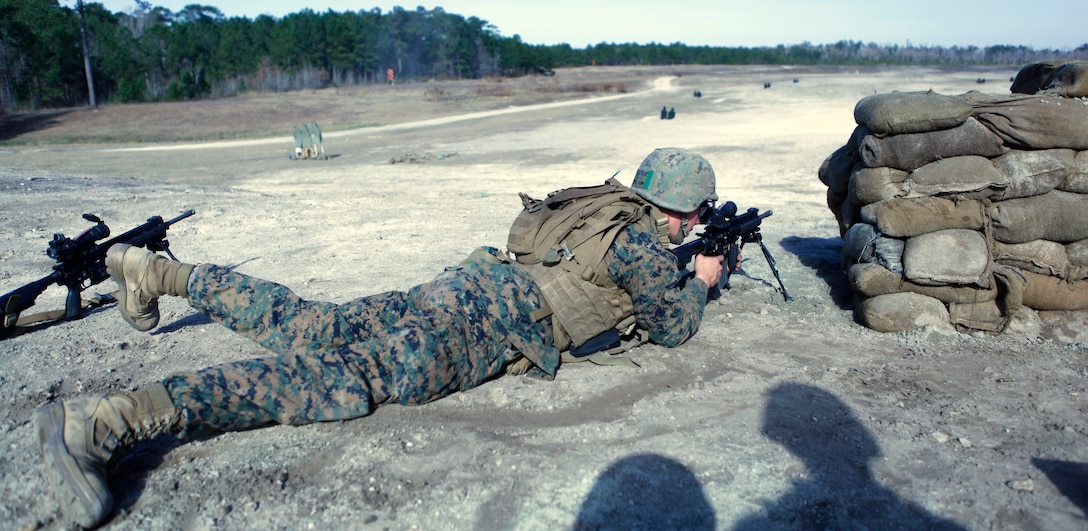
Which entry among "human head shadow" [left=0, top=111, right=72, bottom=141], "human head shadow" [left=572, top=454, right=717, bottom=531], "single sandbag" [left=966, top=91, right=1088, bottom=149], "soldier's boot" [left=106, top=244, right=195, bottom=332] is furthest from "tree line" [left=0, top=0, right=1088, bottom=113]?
"soldier's boot" [left=106, top=244, right=195, bottom=332]

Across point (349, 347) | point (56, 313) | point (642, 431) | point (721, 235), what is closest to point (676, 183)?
point (721, 235)

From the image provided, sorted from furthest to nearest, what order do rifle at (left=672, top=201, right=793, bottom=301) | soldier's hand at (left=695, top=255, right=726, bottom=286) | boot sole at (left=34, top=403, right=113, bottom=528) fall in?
soldier's hand at (left=695, top=255, right=726, bottom=286) < rifle at (left=672, top=201, right=793, bottom=301) < boot sole at (left=34, top=403, right=113, bottom=528)

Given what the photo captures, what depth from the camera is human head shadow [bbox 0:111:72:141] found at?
2497 cm

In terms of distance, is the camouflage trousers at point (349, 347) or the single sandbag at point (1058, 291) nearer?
the camouflage trousers at point (349, 347)

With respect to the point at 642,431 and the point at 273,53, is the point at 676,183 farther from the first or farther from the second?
the point at 273,53

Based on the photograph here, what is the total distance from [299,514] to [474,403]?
111 centimetres

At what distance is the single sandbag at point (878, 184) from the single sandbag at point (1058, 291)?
3.11 ft

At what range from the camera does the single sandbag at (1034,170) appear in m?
4.45

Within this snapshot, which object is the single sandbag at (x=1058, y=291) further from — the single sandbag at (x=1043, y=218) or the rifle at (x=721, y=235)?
the rifle at (x=721, y=235)

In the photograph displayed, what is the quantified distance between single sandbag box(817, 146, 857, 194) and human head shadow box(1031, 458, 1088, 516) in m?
2.80

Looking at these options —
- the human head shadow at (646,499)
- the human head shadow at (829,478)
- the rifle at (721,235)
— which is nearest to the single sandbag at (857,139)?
the rifle at (721,235)

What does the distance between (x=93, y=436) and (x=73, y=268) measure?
2438 millimetres

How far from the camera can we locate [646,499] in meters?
2.80

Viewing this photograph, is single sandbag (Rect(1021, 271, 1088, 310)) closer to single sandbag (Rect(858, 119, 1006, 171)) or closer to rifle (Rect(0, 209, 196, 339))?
single sandbag (Rect(858, 119, 1006, 171))
